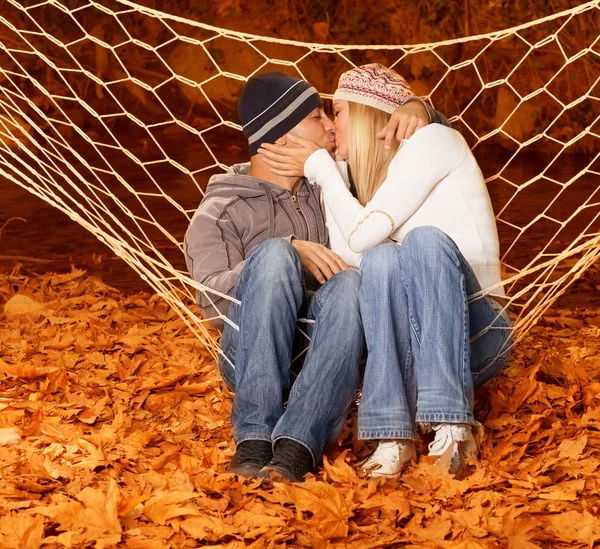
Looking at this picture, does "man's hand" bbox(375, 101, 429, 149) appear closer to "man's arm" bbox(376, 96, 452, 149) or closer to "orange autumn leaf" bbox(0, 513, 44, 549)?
"man's arm" bbox(376, 96, 452, 149)

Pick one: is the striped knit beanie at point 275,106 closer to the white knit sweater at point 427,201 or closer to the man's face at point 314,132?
the man's face at point 314,132

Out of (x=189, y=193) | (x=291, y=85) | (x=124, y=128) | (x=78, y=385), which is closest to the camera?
(x=291, y=85)

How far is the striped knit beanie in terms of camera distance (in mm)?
2051

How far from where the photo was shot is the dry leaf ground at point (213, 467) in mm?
1558

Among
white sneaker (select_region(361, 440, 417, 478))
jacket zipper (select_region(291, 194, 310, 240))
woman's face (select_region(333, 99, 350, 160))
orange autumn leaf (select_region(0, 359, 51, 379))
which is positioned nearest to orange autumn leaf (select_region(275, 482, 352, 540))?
white sneaker (select_region(361, 440, 417, 478))

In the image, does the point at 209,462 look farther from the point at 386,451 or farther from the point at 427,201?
the point at 427,201

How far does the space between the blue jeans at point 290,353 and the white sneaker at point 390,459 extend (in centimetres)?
9

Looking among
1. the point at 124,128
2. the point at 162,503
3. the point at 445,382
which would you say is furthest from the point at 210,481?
the point at 124,128

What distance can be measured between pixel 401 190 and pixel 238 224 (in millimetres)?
383

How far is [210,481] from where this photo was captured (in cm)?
172

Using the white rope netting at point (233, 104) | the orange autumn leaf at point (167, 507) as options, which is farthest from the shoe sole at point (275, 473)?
the white rope netting at point (233, 104)

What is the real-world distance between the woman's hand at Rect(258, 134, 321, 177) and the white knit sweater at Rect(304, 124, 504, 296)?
0.08m

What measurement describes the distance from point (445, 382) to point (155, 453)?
0.64 meters

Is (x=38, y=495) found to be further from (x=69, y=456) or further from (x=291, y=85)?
(x=291, y=85)
